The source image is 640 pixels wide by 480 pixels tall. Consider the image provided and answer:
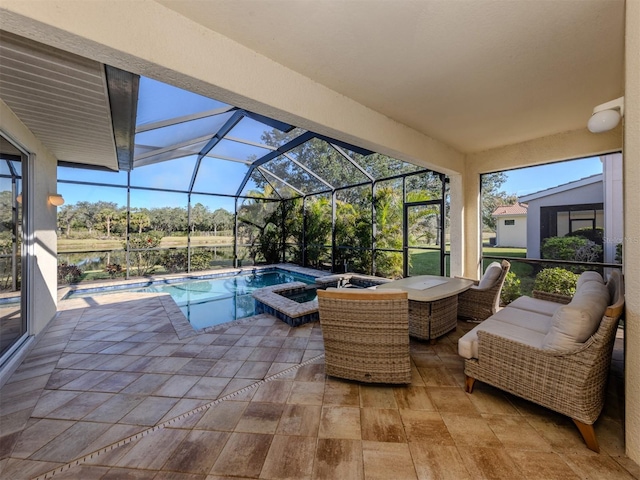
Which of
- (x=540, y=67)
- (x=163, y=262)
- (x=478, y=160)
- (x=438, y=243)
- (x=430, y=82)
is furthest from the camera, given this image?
(x=163, y=262)

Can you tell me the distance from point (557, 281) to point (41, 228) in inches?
339

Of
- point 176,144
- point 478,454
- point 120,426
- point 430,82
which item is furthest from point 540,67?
point 176,144

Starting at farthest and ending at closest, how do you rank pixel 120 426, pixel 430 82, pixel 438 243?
pixel 438 243, pixel 430 82, pixel 120 426

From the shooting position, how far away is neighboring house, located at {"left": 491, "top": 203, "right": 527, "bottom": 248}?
516cm

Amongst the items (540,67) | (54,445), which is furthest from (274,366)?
(540,67)

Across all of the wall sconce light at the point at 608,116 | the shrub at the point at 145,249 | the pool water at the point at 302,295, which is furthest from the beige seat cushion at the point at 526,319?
the shrub at the point at 145,249

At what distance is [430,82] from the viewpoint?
8.75 ft

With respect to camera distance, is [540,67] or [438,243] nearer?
[540,67]

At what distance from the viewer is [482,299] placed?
4105mm

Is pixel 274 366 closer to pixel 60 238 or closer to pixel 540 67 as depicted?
pixel 540 67

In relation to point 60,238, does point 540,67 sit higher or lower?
higher

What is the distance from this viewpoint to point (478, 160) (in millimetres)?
5023

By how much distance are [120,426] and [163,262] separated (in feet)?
25.5

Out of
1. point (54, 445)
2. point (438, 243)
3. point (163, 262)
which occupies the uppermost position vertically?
point (438, 243)
